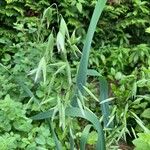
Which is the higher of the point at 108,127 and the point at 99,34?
the point at 99,34

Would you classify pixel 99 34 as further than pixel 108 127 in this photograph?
Yes

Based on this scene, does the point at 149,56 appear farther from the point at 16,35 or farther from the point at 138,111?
the point at 16,35

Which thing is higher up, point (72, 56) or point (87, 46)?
point (87, 46)

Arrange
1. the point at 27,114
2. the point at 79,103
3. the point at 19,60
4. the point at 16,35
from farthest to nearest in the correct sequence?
the point at 16,35
the point at 19,60
the point at 27,114
the point at 79,103

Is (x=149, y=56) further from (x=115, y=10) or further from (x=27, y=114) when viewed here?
(x=27, y=114)

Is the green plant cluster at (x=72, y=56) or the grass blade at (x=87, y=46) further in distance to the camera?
the green plant cluster at (x=72, y=56)

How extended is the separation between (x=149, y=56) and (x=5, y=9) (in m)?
1.38

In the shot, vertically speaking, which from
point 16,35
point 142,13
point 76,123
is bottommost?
point 76,123

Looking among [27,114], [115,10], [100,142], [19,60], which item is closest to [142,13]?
[115,10]

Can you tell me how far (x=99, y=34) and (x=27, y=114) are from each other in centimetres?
144

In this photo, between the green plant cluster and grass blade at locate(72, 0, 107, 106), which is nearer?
grass blade at locate(72, 0, 107, 106)

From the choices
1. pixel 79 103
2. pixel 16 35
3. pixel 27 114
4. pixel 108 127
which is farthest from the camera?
pixel 16 35

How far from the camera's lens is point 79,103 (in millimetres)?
2035

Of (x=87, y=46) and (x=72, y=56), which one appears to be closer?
(x=87, y=46)
